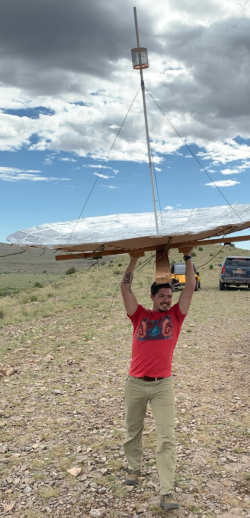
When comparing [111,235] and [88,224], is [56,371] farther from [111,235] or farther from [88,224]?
[111,235]

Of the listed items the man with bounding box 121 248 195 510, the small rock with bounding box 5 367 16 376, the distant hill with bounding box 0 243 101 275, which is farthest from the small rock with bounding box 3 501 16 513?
the distant hill with bounding box 0 243 101 275

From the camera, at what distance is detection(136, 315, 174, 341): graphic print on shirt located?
478 cm

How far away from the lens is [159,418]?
4.68m

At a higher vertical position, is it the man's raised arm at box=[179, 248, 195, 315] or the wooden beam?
the wooden beam

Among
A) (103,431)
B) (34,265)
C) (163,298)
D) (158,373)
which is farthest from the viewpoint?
(34,265)

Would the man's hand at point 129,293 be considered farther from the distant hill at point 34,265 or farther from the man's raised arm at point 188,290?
the distant hill at point 34,265

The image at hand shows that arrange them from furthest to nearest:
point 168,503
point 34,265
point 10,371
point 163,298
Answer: point 34,265, point 10,371, point 163,298, point 168,503

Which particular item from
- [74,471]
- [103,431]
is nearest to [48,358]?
[103,431]

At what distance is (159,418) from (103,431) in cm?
233

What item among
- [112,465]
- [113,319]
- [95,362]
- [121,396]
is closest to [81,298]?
[113,319]

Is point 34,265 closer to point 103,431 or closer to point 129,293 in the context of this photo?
point 103,431

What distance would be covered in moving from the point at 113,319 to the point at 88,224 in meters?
11.9

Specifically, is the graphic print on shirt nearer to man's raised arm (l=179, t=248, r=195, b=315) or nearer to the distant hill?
man's raised arm (l=179, t=248, r=195, b=315)

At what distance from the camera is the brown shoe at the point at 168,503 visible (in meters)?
4.61
